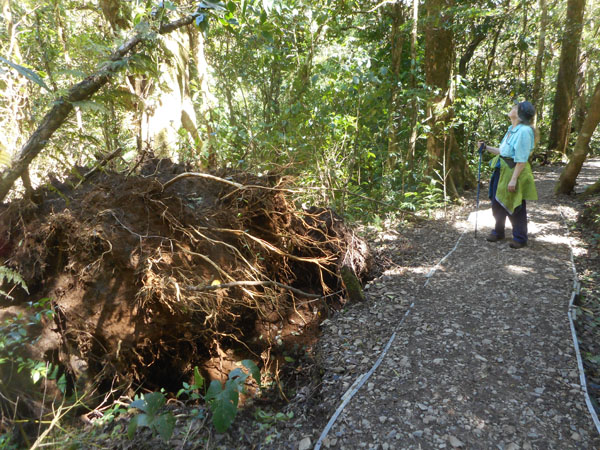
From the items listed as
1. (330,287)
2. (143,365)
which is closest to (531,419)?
(330,287)

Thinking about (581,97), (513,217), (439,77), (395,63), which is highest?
(581,97)

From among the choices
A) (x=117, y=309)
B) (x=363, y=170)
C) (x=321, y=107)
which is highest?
(x=321, y=107)

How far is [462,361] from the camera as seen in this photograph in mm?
2934

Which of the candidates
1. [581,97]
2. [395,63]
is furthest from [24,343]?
[581,97]

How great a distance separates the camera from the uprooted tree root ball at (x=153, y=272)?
3195 mm

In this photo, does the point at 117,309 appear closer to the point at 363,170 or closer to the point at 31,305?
the point at 31,305

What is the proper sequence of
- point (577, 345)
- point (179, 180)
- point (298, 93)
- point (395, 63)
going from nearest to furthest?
point (577, 345) < point (179, 180) < point (298, 93) < point (395, 63)

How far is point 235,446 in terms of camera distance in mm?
2578

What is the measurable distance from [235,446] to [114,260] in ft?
6.49

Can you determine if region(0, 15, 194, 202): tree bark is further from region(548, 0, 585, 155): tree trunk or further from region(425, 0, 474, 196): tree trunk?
region(548, 0, 585, 155): tree trunk

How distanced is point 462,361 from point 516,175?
→ 2.83 m

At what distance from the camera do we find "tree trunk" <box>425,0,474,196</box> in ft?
23.9

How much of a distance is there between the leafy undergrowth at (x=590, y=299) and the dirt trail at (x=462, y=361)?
0.13 metres

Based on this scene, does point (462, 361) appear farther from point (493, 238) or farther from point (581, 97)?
point (581, 97)
